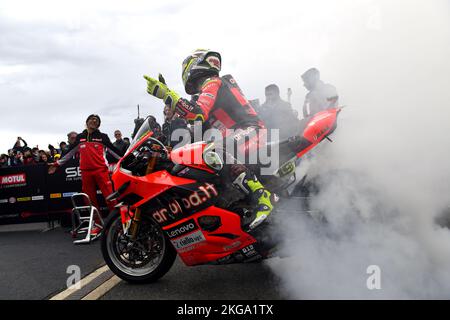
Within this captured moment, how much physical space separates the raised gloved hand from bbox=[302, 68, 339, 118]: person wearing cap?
149 centimetres

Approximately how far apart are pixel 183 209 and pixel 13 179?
6767 millimetres

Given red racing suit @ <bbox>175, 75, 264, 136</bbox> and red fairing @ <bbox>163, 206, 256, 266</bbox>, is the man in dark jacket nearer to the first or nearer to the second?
red racing suit @ <bbox>175, 75, 264, 136</bbox>

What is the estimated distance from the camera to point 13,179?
8594 millimetres

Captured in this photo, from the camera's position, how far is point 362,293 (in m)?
2.83

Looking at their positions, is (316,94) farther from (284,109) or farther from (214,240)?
(214,240)

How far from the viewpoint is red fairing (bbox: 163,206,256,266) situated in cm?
323

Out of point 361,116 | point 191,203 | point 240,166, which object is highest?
point 361,116

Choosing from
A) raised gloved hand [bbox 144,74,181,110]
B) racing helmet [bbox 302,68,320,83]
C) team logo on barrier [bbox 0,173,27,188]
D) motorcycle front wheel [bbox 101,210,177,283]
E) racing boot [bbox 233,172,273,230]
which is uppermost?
racing helmet [bbox 302,68,320,83]

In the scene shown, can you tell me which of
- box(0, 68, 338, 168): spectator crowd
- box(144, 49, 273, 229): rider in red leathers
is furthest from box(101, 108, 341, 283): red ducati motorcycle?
box(0, 68, 338, 168): spectator crowd

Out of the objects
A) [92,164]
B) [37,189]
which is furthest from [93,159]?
[37,189]

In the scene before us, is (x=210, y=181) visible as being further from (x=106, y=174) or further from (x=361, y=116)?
(x=106, y=174)

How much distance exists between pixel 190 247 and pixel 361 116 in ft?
6.50

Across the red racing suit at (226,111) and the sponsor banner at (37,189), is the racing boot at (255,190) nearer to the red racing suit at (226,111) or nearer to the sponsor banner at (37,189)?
the red racing suit at (226,111)

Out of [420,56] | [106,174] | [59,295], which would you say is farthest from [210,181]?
[106,174]
